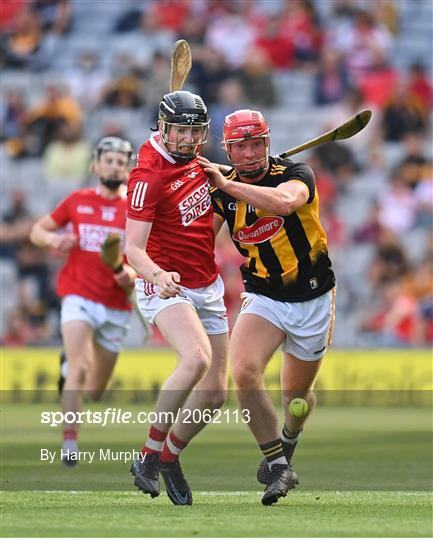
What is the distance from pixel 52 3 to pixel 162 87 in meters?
2.99

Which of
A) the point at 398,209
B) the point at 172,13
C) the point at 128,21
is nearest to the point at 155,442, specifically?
the point at 398,209

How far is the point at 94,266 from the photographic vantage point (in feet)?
38.9

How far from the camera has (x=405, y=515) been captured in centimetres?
761

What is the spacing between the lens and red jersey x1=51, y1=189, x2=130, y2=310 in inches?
467

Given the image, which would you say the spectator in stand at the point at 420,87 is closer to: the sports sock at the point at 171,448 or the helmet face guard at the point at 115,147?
the helmet face guard at the point at 115,147

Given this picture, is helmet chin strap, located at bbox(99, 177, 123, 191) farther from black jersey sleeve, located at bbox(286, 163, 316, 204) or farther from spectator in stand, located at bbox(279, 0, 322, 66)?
spectator in stand, located at bbox(279, 0, 322, 66)

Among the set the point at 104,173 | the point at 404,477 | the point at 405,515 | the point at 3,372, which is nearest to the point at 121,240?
the point at 104,173

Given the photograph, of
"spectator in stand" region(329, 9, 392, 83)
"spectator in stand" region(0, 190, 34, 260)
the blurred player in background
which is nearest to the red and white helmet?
the blurred player in background

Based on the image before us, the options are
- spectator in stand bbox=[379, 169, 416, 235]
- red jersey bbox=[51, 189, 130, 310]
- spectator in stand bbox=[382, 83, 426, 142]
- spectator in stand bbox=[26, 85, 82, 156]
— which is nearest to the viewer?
red jersey bbox=[51, 189, 130, 310]

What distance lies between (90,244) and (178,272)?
3.60m

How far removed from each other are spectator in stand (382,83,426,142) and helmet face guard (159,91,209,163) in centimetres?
1440

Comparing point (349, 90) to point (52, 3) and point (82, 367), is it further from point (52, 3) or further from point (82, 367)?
point (82, 367)

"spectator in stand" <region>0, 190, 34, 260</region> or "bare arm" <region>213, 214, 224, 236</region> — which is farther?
"spectator in stand" <region>0, 190, 34, 260</region>

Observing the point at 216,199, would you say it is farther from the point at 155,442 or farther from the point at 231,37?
the point at 231,37
